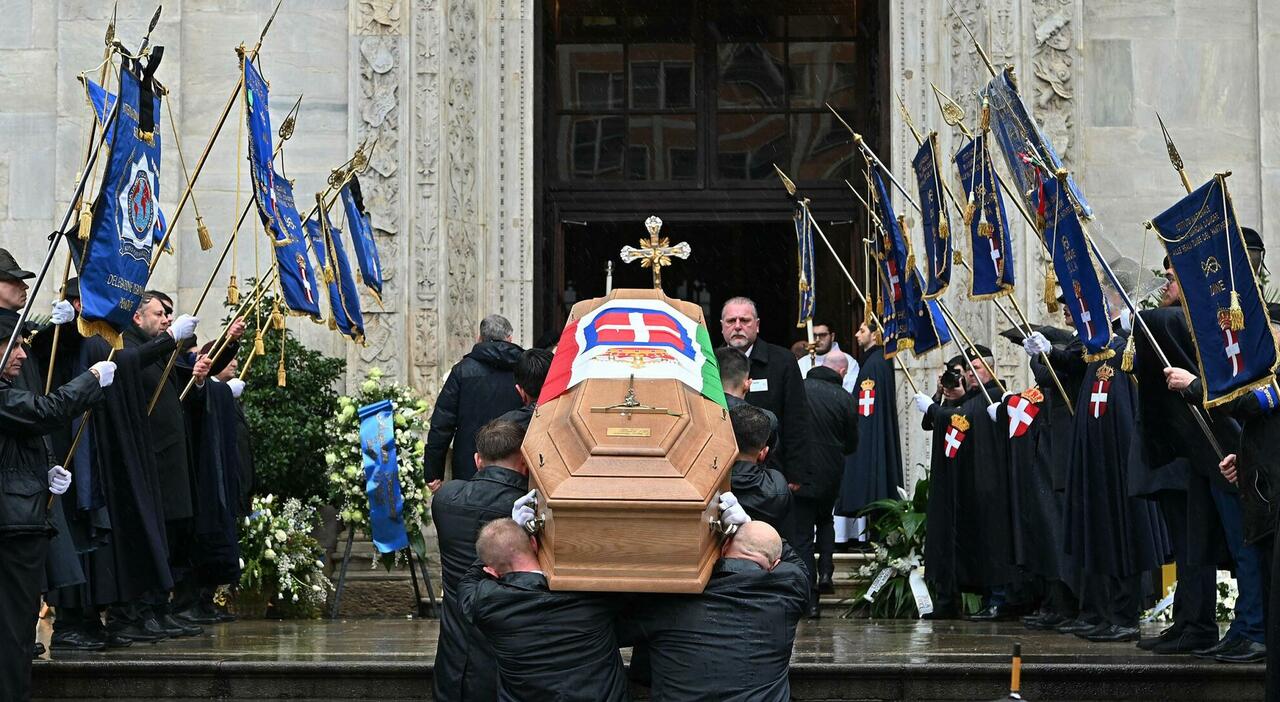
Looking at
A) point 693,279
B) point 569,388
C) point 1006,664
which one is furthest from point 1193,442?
point 693,279

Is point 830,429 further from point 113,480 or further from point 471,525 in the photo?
point 471,525

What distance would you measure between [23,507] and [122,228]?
164 cm

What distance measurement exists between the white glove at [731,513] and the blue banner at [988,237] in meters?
4.88

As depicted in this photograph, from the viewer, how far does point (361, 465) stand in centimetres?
1337

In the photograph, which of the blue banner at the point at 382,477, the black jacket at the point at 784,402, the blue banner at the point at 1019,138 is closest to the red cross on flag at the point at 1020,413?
the blue banner at the point at 1019,138

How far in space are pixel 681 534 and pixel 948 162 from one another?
9389 millimetres

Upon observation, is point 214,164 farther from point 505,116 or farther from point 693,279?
point 693,279

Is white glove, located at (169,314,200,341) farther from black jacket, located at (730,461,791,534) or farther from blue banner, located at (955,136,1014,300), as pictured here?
blue banner, located at (955,136,1014,300)

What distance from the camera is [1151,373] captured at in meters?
9.30

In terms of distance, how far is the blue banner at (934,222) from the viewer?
11539 millimetres

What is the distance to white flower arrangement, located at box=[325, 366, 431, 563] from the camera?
13.3m

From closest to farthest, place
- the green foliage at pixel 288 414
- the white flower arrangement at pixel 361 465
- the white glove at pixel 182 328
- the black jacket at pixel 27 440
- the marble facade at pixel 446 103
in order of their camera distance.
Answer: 1. the black jacket at pixel 27 440
2. the white glove at pixel 182 328
3. the white flower arrangement at pixel 361 465
4. the green foliage at pixel 288 414
5. the marble facade at pixel 446 103

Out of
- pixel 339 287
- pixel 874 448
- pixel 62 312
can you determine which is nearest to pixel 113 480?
pixel 62 312

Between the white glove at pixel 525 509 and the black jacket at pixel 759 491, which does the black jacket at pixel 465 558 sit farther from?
the black jacket at pixel 759 491
